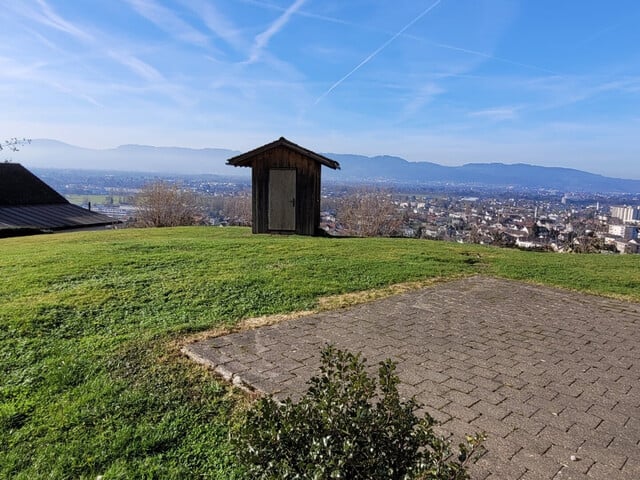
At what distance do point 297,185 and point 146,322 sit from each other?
29.0ft

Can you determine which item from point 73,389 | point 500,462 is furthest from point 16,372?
point 500,462

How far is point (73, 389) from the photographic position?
3.22m

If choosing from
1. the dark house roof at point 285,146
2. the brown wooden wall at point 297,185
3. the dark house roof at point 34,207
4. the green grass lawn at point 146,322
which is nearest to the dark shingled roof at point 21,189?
the dark house roof at point 34,207

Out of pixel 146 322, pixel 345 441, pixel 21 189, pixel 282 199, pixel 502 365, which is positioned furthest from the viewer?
pixel 21 189

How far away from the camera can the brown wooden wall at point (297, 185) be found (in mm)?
12984

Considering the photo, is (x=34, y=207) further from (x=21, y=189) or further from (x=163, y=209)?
(x=163, y=209)

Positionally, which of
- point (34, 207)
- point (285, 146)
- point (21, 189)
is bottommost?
point (34, 207)

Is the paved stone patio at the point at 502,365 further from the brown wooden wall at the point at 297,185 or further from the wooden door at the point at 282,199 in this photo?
the wooden door at the point at 282,199

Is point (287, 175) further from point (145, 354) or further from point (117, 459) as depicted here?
point (117, 459)

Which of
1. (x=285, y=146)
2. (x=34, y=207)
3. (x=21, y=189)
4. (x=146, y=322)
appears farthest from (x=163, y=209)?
(x=146, y=322)

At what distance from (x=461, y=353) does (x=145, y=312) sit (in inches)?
139

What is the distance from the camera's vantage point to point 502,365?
391cm

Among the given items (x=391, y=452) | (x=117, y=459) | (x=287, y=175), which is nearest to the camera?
(x=391, y=452)

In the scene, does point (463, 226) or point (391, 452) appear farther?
point (463, 226)
